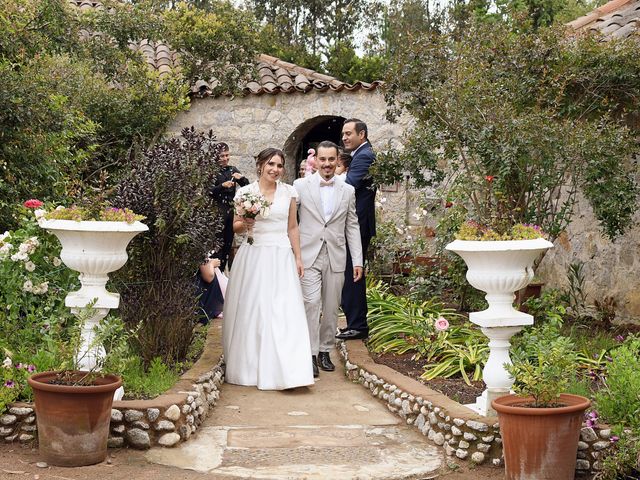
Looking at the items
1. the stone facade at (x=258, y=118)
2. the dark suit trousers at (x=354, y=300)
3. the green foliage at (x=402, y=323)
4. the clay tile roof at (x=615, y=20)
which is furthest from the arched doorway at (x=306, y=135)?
the dark suit trousers at (x=354, y=300)

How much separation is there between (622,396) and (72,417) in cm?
300

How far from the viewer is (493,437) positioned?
5.34 m

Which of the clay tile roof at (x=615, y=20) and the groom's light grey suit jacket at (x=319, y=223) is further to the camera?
the clay tile roof at (x=615, y=20)

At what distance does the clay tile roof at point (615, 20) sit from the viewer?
8.88m

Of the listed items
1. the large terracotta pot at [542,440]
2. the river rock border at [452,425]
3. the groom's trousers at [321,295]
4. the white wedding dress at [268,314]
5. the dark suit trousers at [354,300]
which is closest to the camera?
the large terracotta pot at [542,440]

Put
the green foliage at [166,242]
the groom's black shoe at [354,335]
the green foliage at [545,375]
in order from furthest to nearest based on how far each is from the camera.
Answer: the groom's black shoe at [354,335] < the green foliage at [166,242] < the green foliage at [545,375]

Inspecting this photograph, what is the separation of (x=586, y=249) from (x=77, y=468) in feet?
18.9

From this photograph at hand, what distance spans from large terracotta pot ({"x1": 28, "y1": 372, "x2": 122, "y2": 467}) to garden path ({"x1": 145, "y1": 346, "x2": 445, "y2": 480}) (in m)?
0.37

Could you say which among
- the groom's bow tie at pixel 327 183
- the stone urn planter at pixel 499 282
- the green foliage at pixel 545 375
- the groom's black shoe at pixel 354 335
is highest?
the groom's bow tie at pixel 327 183

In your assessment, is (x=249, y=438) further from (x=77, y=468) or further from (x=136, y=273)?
(x=136, y=273)

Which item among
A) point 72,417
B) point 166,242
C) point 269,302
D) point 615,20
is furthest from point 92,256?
point 615,20

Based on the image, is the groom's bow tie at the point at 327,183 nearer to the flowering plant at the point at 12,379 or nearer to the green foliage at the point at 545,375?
the green foliage at the point at 545,375

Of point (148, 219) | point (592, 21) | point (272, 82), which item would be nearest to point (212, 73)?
point (272, 82)

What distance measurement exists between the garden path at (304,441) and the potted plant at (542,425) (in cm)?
56
